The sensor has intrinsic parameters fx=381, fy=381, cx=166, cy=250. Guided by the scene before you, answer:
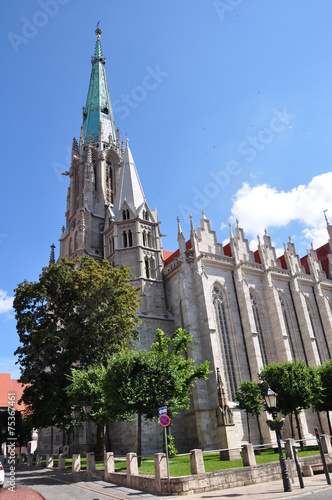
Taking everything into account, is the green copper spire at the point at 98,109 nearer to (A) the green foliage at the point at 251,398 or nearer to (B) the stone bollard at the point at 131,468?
(A) the green foliage at the point at 251,398

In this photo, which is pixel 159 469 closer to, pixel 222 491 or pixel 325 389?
pixel 222 491

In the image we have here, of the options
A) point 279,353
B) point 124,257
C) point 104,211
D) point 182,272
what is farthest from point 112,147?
point 279,353

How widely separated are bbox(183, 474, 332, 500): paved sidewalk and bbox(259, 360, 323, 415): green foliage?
511 inches

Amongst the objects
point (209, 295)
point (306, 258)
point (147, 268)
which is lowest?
point (209, 295)

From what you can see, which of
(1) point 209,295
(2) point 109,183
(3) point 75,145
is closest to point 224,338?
(1) point 209,295

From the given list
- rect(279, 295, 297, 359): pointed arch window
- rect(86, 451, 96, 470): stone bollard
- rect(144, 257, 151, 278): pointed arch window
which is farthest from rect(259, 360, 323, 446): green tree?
rect(144, 257, 151, 278): pointed arch window

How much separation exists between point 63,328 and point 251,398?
566 inches

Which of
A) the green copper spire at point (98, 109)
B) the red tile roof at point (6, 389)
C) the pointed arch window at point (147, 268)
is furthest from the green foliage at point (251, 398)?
the green copper spire at point (98, 109)

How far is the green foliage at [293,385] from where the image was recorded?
2656 centimetres

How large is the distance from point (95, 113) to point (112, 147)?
→ 8.01 m

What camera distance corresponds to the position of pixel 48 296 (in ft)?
88.2

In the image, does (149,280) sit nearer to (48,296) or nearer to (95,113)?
(48,296)

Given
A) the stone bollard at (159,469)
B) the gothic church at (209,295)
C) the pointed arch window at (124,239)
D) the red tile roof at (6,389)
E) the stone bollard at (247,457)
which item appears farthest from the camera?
the red tile roof at (6,389)

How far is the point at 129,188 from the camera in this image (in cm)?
4481
